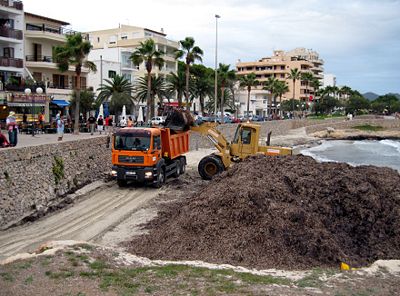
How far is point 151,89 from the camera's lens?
5981 centimetres

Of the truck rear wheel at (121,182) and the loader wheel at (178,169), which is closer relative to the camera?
the truck rear wheel at (121,182)

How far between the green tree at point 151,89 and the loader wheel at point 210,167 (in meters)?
35.4

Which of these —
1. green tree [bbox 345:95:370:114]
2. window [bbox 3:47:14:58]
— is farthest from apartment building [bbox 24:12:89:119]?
green tree [bbox 345:95:370:114]

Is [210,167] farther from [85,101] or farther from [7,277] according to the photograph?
[85,101]

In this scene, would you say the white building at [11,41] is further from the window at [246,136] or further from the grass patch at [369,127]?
the grass patch at [369,127]

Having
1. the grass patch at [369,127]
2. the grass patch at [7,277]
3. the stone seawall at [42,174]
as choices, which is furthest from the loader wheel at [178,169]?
the grass patch at [369,127]

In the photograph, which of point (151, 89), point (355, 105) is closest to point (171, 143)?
point (151, 89)

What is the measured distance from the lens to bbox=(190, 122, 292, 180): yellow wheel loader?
24.8 metres

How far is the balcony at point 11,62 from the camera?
136 ft

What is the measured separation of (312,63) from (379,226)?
125 m

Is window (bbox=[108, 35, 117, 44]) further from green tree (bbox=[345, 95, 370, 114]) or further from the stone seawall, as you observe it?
green tree (bbox=[345, 95, 370, 114])

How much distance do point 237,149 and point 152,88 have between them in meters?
36.7

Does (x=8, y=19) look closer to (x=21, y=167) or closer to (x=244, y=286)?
(x=21, y=167)

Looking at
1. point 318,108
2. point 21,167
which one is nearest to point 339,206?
point 21,167
